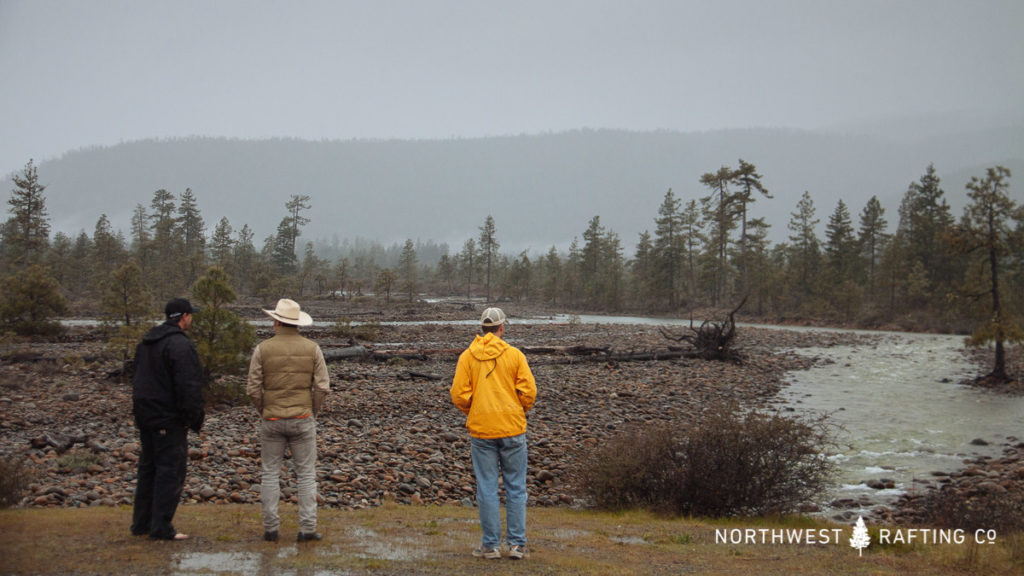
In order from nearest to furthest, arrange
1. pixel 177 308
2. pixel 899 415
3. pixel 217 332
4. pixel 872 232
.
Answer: pixel 177 308
pixel 217 332
pixel 899 415
pixel 872 232

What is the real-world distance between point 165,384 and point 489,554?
332cm

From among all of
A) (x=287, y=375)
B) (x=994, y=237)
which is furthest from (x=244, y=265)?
(x=287, y=375)

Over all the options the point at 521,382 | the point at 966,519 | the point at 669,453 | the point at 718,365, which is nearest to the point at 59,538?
the point at 521,382

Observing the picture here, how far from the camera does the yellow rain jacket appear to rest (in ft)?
16.5

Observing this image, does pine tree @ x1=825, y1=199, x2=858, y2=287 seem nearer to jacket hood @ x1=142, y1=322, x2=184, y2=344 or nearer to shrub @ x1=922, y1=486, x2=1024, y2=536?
shrub @ x1=922, y1=486, x2=1024, y2=536

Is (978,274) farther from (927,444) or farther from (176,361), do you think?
(176,361)

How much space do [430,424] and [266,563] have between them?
7.81 meters

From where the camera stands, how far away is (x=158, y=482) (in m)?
5.07

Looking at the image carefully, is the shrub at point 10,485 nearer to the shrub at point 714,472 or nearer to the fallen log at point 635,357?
the shrub at point 714,472

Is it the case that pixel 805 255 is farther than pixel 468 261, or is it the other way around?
pixel 468 261

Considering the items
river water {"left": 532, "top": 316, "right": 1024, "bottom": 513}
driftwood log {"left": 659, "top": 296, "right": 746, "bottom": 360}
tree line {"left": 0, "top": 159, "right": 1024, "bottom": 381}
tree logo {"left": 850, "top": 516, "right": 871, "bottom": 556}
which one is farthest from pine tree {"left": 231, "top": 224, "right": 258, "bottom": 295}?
tree logo {"left": 850, "top": 516, "right": 871, "bottom": 556}

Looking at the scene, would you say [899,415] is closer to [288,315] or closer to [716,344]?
[716,344]

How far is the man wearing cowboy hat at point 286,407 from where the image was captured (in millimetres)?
5207

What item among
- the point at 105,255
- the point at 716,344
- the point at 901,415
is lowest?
the point at 901,415
